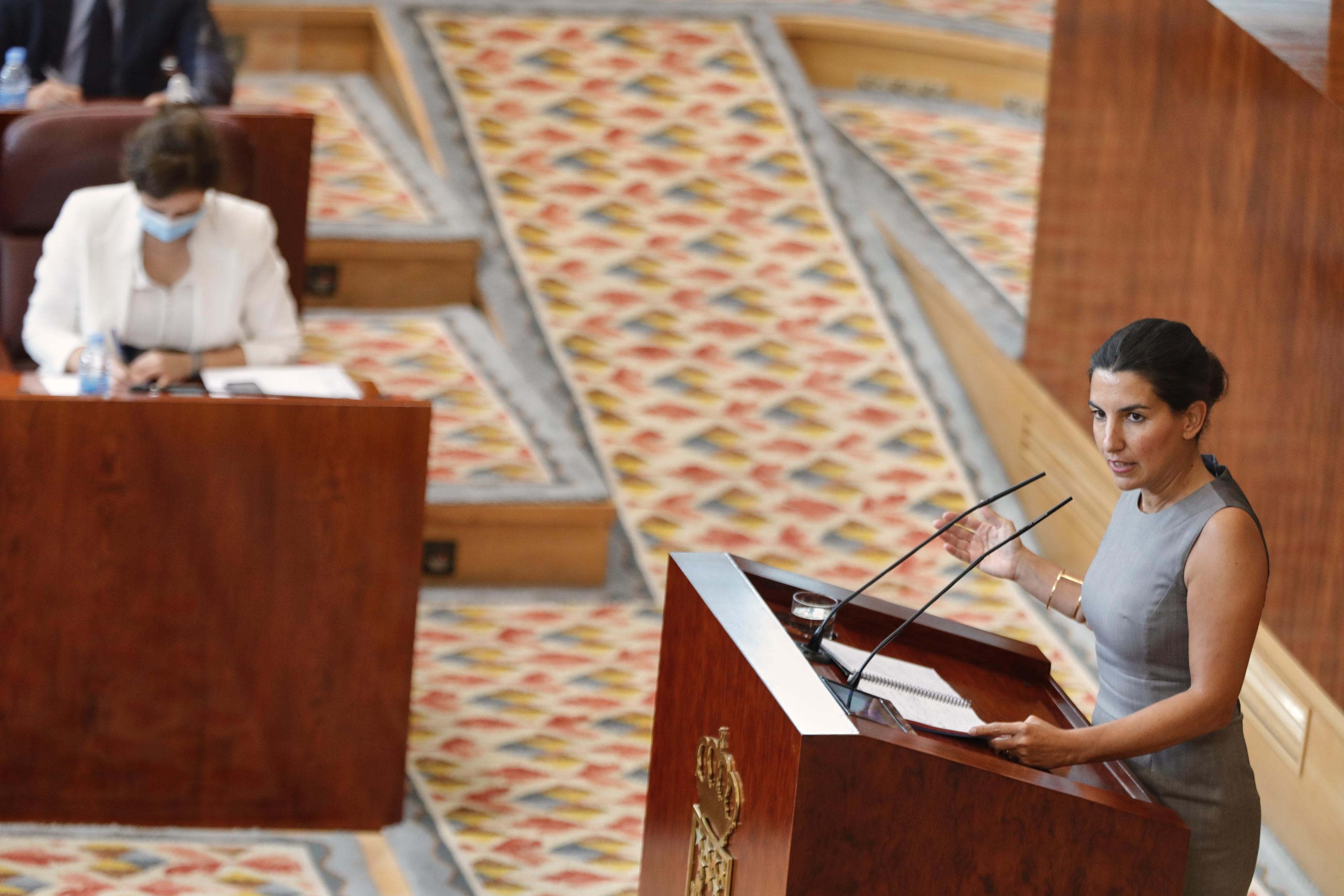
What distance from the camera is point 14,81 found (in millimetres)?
4672

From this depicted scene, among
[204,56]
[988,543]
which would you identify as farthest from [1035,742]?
[204,56]

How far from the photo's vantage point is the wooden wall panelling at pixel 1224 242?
3.48 metres

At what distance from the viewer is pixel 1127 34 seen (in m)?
4.63

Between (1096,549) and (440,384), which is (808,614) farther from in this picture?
(440,384)

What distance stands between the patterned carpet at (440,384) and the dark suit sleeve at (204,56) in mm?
831

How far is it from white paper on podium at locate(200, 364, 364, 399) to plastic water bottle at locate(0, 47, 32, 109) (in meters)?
1.42

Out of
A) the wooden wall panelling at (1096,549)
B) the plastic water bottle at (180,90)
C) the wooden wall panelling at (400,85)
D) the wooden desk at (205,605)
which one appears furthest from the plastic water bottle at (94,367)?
the wooden wall panelling at (400,85)

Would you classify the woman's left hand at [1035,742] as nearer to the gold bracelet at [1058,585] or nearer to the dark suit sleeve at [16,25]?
the gold bracelet at [1058,585]

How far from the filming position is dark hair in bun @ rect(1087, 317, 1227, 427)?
6.98 feet

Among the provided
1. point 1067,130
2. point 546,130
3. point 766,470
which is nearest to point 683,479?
point 766,470

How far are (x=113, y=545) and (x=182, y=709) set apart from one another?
1.11ft

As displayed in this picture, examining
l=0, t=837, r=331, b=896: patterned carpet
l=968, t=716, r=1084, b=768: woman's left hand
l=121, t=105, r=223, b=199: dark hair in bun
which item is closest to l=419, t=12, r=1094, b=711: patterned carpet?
l=0, t=837, r=331, b=896: patterned carpet

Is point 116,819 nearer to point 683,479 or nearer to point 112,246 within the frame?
point 112,246

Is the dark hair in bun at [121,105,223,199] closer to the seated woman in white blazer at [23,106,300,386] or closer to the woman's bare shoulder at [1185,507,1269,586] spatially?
the seated woman in white blazer at [23,106,300,386]
